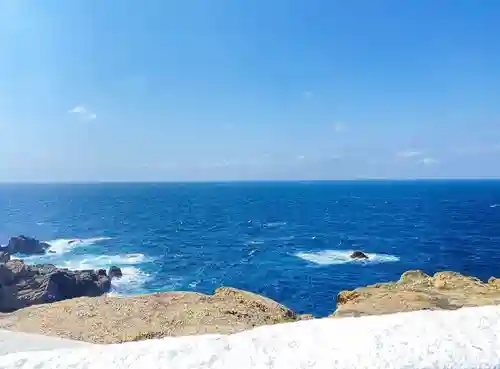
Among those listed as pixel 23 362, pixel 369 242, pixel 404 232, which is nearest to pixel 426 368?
Answer: pixel 23 362

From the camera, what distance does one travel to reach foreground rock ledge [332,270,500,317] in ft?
47.2

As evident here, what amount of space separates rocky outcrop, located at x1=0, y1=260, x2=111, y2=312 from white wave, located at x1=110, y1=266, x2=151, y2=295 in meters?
1.25

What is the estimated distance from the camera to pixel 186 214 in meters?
118

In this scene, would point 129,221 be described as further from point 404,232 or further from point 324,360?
point 324,360

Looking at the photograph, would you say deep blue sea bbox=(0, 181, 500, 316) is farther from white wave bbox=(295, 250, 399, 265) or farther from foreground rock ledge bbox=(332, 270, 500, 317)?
foreground rock ledge bbox=(332, 270, 500, 317)

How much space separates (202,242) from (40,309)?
2050 inches

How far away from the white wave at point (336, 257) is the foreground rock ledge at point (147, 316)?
117 feet

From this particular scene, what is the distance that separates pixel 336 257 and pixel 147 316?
139ft

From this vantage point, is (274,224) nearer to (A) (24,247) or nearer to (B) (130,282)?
(A) (24,247)

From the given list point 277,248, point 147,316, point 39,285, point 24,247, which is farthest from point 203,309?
point 24,247

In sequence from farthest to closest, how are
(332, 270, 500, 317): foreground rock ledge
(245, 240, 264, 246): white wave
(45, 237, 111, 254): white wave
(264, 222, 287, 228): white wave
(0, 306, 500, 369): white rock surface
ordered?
1. (264, 222, 287, 228): white wave
2. (245, 240, 264, 246): white wave
3. (45, 237, 111, 254): white wave
4. (332, 270, 500, 317): foreground rock ledge
5. (0, 306, 500, 369): white rock surface

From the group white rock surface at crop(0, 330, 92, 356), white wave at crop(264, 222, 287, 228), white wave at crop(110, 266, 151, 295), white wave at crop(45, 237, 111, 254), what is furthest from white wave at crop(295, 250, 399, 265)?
white rock surface at crop(0, 330, 92, 356)

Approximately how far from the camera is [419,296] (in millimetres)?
15477

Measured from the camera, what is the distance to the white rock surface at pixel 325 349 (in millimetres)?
7418
